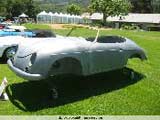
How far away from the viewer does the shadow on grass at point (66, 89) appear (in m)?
7.34

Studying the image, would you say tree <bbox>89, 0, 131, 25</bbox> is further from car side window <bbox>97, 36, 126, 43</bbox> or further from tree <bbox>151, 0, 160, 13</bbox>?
car side window <bbox>97, 36, 126, 43</bbox>

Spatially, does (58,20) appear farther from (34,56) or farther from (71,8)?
(34,56)

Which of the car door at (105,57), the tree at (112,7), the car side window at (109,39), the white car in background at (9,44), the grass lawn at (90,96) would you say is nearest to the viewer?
the grass lawn at (90,96)

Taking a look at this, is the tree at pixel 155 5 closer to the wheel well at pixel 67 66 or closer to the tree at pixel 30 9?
the tree at pixel 30 9

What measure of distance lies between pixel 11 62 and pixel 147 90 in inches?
123

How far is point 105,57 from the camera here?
8.31 m

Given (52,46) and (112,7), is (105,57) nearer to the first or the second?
(52,46)

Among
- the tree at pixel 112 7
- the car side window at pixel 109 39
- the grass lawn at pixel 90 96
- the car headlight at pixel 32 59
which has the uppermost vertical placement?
the car side window at pixel 109 39

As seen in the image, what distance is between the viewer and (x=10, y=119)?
6.23 metres

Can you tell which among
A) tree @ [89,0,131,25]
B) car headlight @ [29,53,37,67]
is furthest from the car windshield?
tree @ [89,0,131,25]

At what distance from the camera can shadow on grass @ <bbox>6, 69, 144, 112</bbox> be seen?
7340 mm

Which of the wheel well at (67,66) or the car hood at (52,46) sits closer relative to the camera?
the car hood at (52,46)

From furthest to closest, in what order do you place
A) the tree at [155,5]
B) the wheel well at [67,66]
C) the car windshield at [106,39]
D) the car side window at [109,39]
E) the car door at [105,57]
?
the tree at [155,5], the car side window at [109,39], the car windshield at [106,39], the car door at [105,57], the wheel well at [67,66]

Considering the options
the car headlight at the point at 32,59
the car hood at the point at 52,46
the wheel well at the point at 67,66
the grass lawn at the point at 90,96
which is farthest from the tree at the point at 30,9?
the car headlight at the point at 32,59
